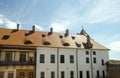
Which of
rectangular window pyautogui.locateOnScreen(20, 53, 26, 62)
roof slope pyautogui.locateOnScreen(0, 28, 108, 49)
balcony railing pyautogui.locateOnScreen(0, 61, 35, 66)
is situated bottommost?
balcony railing pyautogui.locateOnScreen(0, 61, 35, 66)

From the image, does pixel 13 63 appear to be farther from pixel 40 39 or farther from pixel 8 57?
pixel 40 39

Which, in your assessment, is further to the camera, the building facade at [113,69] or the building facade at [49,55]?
the building facade at [113,69]

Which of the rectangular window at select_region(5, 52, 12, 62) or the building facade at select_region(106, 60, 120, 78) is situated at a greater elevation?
the rectangular window at select_region(5, 52, 12, 62)

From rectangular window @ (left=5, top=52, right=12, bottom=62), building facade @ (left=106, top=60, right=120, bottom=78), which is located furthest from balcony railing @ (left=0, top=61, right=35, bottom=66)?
building facade @ (left=106, top=60, right=120, bottom=78)

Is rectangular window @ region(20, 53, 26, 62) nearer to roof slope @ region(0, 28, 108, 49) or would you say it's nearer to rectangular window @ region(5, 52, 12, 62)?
roof slope @ region(0, 28, 108, 49)

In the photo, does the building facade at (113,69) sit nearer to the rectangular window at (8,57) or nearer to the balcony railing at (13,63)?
the balcony railing at (13,63)

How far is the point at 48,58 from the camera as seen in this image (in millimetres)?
35594

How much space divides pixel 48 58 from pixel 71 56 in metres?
5.55

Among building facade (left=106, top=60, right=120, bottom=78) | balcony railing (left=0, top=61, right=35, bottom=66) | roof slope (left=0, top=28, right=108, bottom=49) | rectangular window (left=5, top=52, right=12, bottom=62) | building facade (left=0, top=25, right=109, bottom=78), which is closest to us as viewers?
balcony railing (left=0, top=61, right=35, bottom=66)

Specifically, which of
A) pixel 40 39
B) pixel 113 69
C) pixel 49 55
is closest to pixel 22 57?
pixel 49 55

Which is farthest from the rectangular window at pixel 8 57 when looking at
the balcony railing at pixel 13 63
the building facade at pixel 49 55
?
the balcony railing at pixel 13 63

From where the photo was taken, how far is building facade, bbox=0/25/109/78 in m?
32.4

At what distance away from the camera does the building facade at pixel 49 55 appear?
106 feet

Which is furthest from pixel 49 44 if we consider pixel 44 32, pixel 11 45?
pixel 11 45
